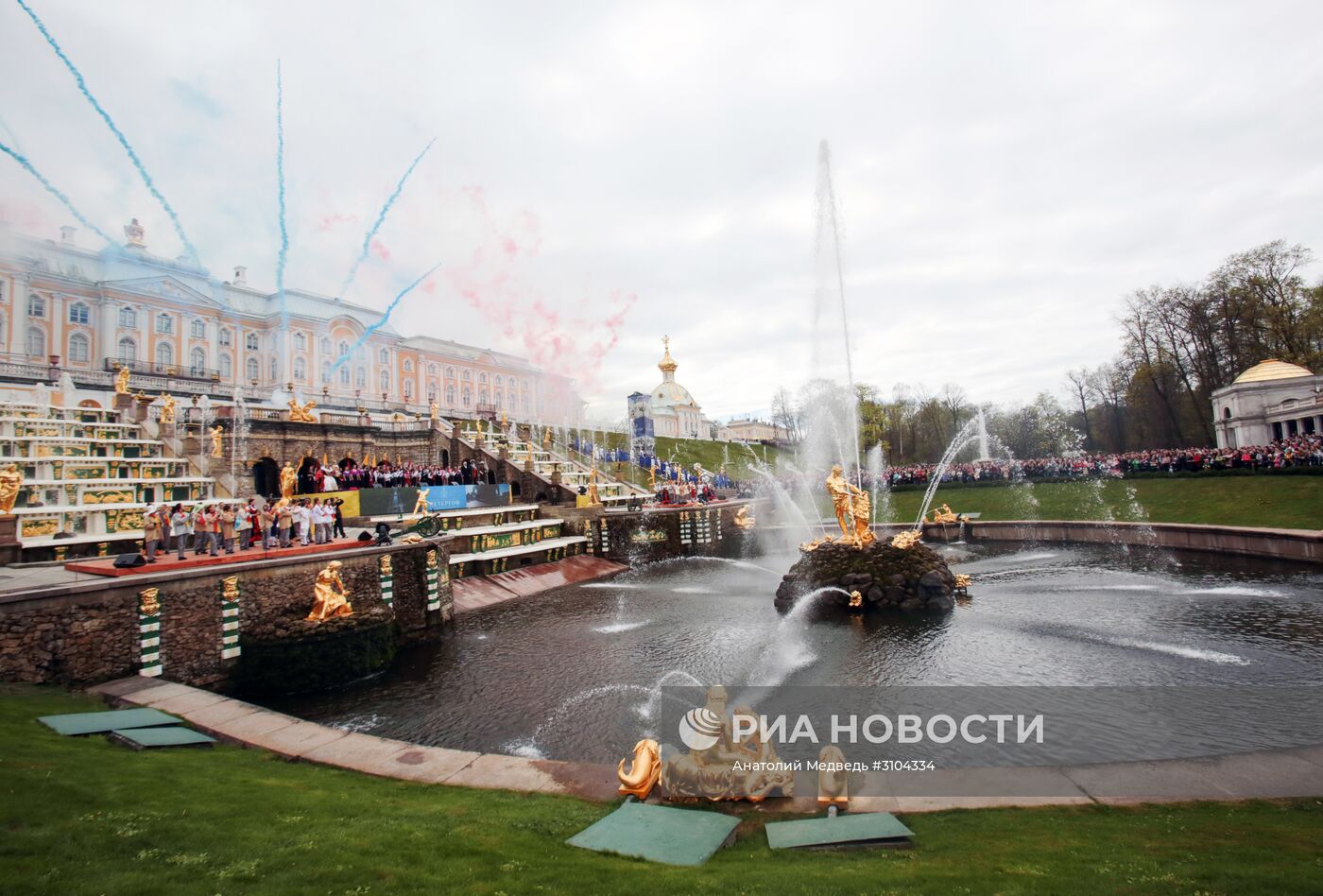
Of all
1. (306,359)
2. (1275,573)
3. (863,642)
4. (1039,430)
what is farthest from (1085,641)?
(1039,430)

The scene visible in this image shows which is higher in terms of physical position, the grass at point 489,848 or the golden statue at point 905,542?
the golden statue at point 905,542

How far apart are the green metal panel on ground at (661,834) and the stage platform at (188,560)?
12997 millimetres

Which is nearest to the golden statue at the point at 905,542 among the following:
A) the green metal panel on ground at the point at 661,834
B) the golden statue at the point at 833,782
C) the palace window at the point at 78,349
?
the golden statue at the point at 833,782

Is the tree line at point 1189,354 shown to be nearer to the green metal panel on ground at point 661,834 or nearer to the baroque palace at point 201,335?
the green metal panel on ground at point 661,834

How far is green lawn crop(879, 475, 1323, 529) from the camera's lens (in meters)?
26.8

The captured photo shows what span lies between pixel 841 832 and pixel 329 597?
13771 millimetres

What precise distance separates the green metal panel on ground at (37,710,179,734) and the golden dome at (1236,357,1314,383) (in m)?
64.6

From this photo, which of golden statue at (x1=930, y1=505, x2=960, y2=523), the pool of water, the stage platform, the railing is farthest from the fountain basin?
the railing

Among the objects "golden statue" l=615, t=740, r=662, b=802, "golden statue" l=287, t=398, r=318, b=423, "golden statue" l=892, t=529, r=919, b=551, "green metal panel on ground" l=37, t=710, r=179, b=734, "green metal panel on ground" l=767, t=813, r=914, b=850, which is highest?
"golden statue" l=287, t=398, r=318, b=423

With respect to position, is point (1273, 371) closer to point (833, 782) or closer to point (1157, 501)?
point (1157, 501)

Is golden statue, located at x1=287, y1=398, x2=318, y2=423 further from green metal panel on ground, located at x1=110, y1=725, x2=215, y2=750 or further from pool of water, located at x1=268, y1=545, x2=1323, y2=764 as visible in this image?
green metal panel on ground, located at x1=110, y1=725, x2=215, y2=750

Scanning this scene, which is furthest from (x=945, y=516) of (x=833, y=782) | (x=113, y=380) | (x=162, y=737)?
(x=113, y=380)

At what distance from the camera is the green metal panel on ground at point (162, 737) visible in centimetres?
852

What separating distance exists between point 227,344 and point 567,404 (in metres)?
37.4
